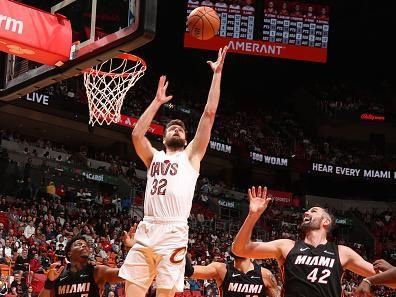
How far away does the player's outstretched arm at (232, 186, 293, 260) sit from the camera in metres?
Result: 4.90

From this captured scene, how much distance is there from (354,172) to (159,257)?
2198cm

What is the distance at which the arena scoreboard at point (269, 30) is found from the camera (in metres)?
20.5

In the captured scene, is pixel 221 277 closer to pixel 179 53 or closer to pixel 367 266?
pixel 367 266

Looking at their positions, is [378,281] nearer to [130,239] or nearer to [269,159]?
[130,239]

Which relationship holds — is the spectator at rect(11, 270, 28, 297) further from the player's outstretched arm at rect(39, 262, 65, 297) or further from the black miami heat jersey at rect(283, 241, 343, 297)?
the black miami heat jersey at rect(283, 241, 343, 297)

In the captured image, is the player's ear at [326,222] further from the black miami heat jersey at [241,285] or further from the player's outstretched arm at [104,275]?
the black miami heat jersey at [241,285]

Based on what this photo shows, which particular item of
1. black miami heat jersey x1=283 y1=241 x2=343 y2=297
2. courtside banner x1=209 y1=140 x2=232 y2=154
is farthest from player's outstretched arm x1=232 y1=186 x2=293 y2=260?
courtside banner x1=209 y1=140 x2=232 y2=154

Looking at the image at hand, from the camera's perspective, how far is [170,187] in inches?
203

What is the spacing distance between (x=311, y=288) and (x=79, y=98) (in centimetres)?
1626

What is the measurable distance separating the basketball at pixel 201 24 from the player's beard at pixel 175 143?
58.3 inches

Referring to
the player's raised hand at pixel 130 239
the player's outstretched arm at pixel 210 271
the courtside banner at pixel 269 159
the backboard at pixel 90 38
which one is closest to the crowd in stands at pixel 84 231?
the courtside banner at pixel 269 159

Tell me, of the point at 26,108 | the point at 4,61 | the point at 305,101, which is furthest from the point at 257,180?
the point at 4,61

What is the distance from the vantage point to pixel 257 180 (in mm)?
27188

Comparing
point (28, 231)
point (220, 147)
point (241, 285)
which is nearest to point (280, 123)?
point (220, 147)
